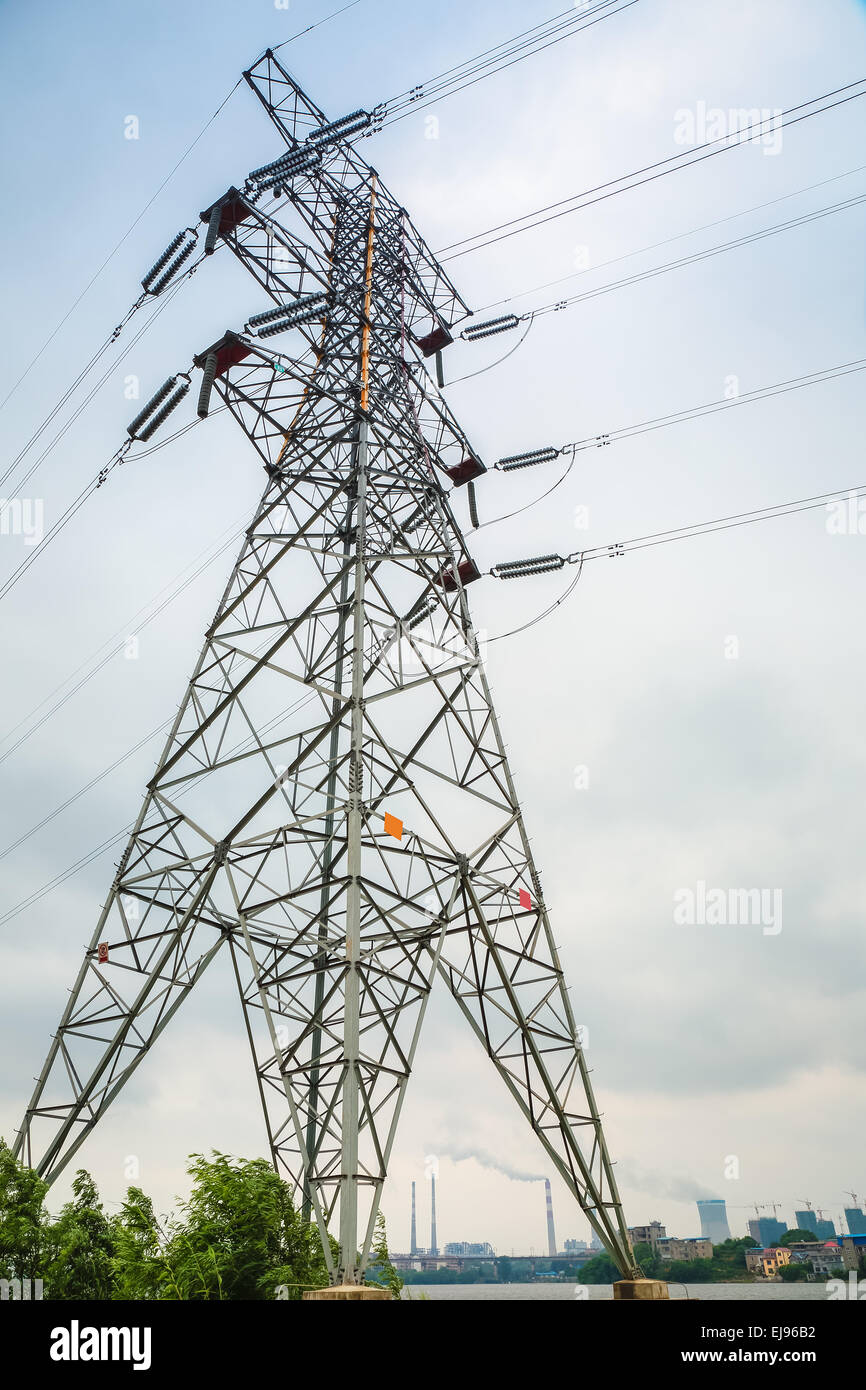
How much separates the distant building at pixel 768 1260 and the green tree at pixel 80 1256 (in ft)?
259

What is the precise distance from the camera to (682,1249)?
89875 millimetres

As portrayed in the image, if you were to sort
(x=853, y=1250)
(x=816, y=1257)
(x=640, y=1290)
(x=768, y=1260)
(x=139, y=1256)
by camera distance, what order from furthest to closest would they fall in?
(x=768, y=1260), (x=816, y=1257), (x=853, y=1250), (x=640, y=1290), (x=139, y=1256)

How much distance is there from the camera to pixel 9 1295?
10664mm

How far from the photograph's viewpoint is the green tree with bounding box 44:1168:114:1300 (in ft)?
36.0

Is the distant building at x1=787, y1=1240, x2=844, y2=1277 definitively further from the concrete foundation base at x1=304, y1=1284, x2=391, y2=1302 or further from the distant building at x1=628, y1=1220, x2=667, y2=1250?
the concrete foundation base at x1=304, y1=1284, x2=391, y2=1302

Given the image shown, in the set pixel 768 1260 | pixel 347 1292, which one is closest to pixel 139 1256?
pixel 347 1292

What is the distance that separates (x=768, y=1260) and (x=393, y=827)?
3532 inches

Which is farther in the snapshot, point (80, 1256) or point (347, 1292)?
point (80, 1256)

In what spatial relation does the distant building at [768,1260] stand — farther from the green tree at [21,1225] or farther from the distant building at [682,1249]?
the green tree at [21,1225]

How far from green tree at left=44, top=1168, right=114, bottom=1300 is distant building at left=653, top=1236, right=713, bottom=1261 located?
94.4 metres

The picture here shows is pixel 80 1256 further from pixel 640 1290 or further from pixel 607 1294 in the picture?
pixel 607 1294

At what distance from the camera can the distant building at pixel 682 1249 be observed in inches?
3477

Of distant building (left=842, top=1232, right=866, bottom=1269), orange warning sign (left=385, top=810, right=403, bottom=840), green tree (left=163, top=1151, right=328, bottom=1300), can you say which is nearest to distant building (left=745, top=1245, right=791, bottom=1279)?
distant building (left=842, top=1232, right=866, bottom=1269)
